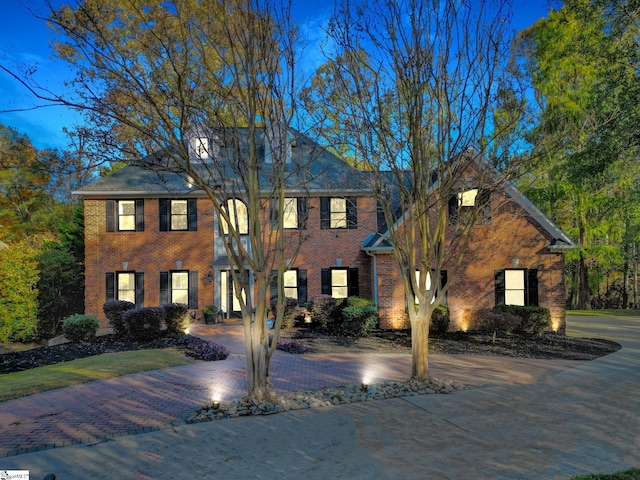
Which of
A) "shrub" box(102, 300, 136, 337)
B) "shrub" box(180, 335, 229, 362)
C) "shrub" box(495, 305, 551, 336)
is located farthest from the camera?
"shrub" box(495, 305, 551, 336)

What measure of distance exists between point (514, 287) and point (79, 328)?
15774mm

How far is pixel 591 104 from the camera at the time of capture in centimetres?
1468

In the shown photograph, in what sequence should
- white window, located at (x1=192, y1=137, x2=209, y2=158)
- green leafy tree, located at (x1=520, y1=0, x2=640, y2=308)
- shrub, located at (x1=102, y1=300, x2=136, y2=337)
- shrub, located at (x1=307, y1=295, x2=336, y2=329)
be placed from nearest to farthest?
1. white window, located at (x1=192, y1=137, x2=209, y2=158)
2. green leafy tree, located at (x1=520, y1=0, x2=640, y2=308)
3. shrub, located at (x1=102, y1=300, x2=136, y2=337)
4. shrub, located at (x1=307, y1=295, x2=336, y2=329)

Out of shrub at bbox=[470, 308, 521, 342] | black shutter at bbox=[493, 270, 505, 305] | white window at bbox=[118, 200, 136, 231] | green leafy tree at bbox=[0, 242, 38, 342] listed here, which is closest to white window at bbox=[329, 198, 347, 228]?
black shutter at bbox=[493, 270, 505, 305]

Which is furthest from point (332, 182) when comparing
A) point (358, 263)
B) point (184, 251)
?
point (184, 251)

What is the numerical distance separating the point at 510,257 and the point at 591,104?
19.8 ft

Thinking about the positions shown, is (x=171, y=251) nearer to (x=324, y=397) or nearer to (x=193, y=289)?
(x=193, y=289)

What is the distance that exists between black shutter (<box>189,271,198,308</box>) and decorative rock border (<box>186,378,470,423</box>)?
12.4 meters

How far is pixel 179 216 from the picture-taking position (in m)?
20.6

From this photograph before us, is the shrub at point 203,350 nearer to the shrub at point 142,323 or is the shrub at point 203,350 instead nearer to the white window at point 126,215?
the shrub at point 142,323

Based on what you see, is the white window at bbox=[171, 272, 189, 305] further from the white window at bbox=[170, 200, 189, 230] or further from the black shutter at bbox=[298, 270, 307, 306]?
the black shutter at bbox=[298, 270, 307, 306]

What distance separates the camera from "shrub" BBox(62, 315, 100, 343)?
48.3 feet

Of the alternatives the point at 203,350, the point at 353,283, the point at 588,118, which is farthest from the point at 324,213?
the point at 588,118

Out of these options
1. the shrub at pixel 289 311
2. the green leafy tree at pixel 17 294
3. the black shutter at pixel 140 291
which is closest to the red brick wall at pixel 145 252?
the black shutter at pixel 140 291
